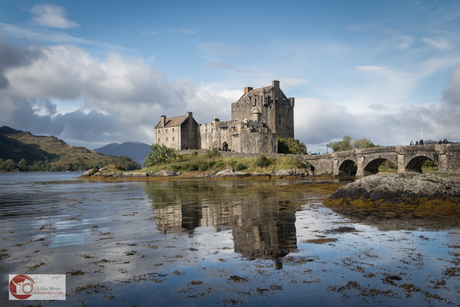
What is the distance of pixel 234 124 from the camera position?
71.4 metres

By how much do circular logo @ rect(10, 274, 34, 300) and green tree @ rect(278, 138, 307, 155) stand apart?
65.8 m

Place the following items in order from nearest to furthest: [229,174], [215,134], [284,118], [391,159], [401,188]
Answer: [401,188] < [391,159] < [229,174] < [215,134] < [284,118]

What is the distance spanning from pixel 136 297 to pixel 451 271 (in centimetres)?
601

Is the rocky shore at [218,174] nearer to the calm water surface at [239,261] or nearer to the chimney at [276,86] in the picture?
the chimney at [276,86]

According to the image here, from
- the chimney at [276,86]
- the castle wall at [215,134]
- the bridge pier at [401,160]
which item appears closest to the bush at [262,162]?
the castle wall at [215,134]

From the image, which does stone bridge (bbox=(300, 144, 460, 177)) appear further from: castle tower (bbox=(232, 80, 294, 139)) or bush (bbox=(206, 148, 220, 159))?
castle tower (bbox=(232, 80, 294, 139))

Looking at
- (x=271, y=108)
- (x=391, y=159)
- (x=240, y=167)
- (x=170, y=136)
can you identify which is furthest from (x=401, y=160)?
(x=170, y=136)

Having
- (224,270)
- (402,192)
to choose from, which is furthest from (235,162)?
(224,270)

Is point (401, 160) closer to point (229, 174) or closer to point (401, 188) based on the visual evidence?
point (229, 174)

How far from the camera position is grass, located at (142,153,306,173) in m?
54.7

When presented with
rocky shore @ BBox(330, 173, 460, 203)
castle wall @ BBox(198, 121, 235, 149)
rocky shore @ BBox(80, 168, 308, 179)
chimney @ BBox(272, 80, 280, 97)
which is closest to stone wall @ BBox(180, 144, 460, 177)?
rocky shore @ BBox(80, 168, 308, 179)

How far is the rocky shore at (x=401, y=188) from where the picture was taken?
1441 centimetres

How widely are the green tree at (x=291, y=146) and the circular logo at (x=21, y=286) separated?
65773 millimetres

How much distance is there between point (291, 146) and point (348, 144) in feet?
44.9
